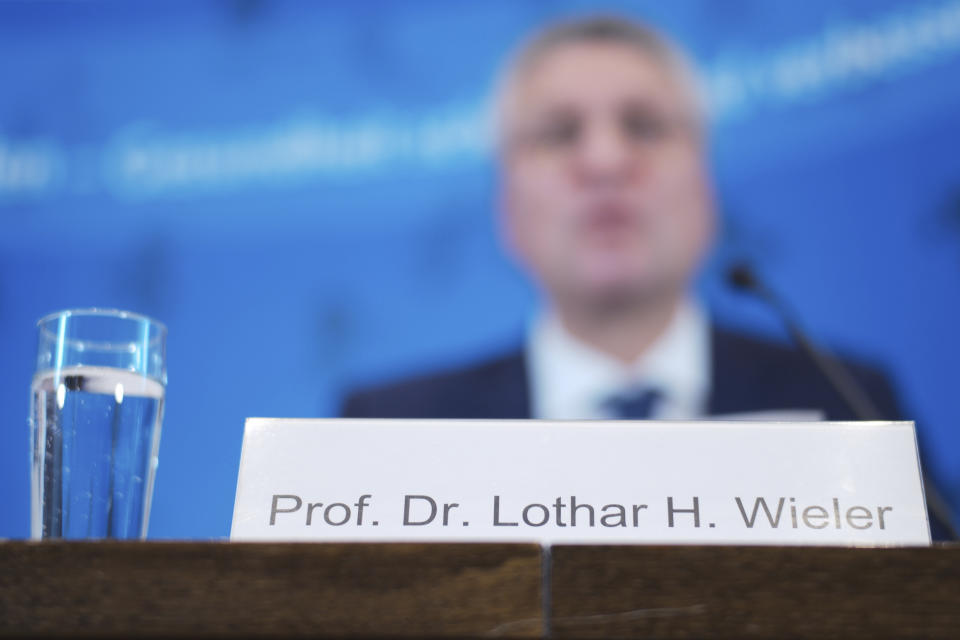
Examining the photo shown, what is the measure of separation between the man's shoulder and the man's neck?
0.41ft

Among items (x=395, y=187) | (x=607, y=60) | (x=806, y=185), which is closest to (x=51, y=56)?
(x=395, y=187)

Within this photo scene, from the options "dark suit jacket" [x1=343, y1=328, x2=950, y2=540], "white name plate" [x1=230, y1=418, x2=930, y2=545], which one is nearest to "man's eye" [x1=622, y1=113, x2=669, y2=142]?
"dark suit jacket" [x1=343, y1=328, x2=950, y2=540]

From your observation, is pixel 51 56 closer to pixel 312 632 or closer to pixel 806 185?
pixel 806 185

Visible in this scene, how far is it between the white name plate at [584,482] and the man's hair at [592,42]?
149cm

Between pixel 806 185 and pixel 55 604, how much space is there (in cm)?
178

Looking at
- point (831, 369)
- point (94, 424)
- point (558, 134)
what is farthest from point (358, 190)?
point (94, 424)

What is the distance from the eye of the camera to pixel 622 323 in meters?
2.01

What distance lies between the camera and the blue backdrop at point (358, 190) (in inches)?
76.7

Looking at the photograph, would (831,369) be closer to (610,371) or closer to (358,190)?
(610,371)

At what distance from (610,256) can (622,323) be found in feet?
0.46

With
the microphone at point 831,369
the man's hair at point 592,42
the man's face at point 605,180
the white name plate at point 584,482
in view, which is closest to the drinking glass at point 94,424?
the white name plate at point 584,482

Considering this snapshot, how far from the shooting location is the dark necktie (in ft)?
6.23

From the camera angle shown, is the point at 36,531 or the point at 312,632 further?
the point at 36,531

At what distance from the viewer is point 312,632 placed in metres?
0.49
